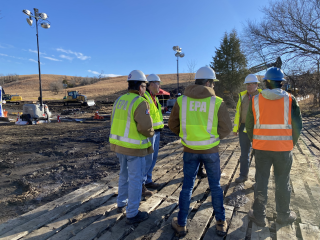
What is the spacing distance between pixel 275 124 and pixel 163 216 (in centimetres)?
203

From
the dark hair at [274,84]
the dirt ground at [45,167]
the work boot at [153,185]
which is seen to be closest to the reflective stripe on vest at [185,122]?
the dark hair at [274,84]

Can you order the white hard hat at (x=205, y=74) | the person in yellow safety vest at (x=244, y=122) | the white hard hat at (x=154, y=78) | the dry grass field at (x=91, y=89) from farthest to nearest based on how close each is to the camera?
the dry grass field at (x=91, y=89)
the person in yellow safety vest at (x=244, y=122)
the white hard hat at (x=154, y=78)
the white hard hat at (x=205, y=74)

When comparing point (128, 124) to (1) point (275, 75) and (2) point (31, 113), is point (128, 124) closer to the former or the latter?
(1) point (275, 75)

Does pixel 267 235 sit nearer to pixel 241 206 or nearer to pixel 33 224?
pixel 241 206

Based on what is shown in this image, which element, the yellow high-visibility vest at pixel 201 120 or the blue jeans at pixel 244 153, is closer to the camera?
the yellow high-visibility vest at pixel 201 120

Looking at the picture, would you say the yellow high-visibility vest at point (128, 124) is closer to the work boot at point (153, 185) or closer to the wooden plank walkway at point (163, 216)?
the wooden plank walkway at point (163, 216)

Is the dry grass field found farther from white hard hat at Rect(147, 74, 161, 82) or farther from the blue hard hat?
the blue hard hat

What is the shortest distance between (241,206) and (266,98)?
1795mm

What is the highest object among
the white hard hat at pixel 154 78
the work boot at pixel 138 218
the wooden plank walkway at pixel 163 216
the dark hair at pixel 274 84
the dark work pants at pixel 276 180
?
the white hard hat at pixel 154 78

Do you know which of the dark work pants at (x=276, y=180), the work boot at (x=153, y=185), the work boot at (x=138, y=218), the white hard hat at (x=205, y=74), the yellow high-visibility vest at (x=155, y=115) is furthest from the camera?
the work boot at (x=153, y=185)

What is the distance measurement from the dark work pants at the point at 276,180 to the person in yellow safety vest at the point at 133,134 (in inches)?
60.6

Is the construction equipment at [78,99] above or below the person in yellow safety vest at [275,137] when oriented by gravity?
above

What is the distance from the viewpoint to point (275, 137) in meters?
2.86

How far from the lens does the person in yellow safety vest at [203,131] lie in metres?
2.66
